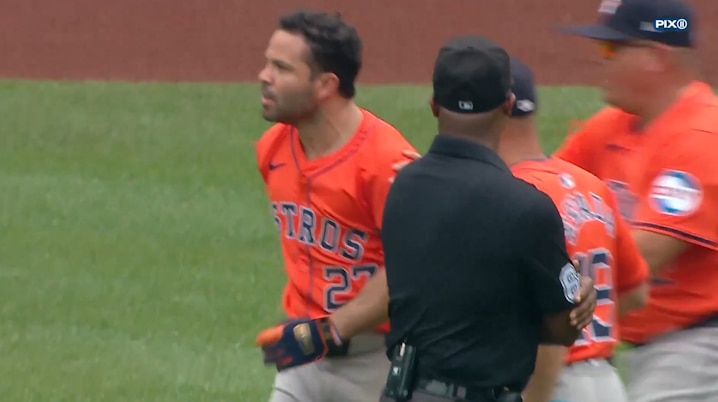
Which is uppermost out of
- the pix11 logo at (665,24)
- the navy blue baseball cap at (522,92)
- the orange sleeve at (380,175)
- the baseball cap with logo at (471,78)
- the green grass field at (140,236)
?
the baseball cap with logo at (471,78)

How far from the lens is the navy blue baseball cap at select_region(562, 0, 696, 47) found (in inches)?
180

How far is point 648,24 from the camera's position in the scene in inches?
180

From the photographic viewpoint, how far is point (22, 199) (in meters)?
12.1

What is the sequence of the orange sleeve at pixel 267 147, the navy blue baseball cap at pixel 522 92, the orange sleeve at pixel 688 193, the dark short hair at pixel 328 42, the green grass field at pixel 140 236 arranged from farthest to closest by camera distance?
the green grass field at pixel 140 236, the orange sleeve at pixel 267 147, the dark short hair at pixel 328 42, the orange sleeve at pixel 688 193, the navy blue baseball cap at pixel 522 92

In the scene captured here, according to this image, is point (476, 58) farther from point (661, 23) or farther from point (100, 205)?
point (100, 205)

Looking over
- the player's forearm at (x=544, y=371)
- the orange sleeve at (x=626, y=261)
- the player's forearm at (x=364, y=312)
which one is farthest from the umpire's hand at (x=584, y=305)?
the player's forearm at (x=364, y=312)

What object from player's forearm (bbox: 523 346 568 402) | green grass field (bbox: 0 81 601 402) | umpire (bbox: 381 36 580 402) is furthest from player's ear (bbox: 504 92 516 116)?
green grass field (bbox: 0 81 601 402)

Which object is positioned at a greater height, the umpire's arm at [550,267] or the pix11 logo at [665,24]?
the pix11 logo at [665,24]

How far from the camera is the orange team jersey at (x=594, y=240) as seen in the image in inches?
149

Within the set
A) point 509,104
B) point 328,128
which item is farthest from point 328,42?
point 509,104

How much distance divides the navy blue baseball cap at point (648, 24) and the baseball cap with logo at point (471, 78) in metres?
1.11

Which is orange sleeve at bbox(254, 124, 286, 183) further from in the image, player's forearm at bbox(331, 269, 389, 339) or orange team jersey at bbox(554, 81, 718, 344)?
orange team jersey at bbox(554, 81, 718, 344)

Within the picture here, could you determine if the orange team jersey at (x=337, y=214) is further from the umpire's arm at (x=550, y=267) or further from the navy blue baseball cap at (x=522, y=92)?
the umpire's arm at (x=550, y=267)

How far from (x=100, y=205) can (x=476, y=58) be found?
885 cm
